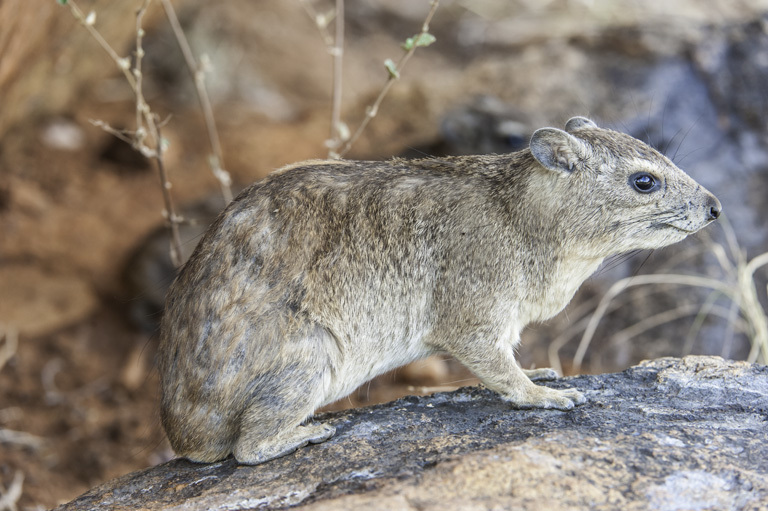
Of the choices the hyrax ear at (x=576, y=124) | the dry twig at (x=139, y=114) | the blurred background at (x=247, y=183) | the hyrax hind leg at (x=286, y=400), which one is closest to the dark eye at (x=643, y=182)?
the hyrax ear at (x=576, y=124)

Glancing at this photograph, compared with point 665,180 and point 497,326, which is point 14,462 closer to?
point 497,326

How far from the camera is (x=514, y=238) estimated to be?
480 cm

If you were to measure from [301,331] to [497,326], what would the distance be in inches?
44.6

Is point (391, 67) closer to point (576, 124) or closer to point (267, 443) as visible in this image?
point (576, 124)

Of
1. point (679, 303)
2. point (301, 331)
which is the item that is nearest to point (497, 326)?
point (301, 331)

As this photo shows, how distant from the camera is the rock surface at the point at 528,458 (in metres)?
3.54

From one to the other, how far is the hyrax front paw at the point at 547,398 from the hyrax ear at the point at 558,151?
126 cm

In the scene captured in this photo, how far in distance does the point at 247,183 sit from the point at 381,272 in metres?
5.87

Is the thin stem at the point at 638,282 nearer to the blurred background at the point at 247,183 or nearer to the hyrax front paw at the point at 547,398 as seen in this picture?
the blurred background at the point at 247,183

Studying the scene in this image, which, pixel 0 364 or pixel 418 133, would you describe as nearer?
pixel 0 364

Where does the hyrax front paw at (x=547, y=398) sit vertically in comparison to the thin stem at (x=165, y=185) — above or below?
below

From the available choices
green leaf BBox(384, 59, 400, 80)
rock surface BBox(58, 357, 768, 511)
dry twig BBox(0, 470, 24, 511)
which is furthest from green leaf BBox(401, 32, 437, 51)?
dry twig BBox(0, 470, 24, 511)

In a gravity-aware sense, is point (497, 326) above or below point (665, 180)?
below

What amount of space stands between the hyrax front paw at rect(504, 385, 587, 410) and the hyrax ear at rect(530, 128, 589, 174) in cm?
126
